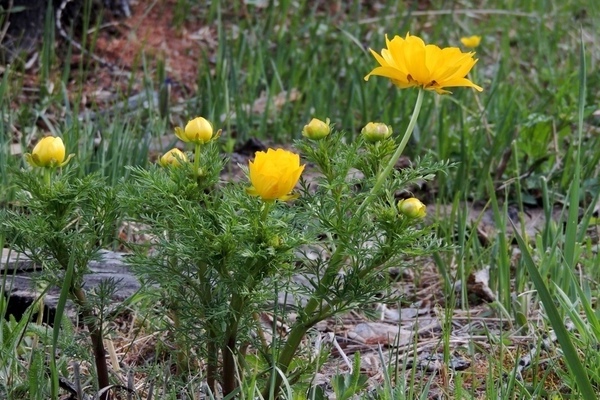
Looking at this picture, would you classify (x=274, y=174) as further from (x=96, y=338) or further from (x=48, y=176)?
(x=96, y=338)

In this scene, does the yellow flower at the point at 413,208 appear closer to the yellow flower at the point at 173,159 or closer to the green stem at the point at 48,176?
the yellow flower at the point at 173,159

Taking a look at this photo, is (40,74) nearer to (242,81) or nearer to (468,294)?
(242,81)

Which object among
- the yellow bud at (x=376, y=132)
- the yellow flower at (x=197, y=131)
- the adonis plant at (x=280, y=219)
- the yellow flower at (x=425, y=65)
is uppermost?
the yellow flower at (x=425, y=65)

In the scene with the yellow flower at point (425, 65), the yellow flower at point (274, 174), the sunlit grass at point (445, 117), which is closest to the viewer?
the yellow flower at point (274, 174)

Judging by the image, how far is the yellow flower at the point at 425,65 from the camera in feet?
3.95

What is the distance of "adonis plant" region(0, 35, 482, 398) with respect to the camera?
3.79 feet

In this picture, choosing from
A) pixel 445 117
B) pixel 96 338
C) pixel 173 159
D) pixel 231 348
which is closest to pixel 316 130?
pixel 173 159

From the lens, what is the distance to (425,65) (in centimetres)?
120

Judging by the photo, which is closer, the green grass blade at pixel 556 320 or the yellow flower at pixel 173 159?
the green grass blade at pixel 556 320

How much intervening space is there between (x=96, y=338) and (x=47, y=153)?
342 mm

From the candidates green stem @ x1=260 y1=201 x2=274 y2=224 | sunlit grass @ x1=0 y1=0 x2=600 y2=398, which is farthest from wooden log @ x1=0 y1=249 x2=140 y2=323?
green stem @ x1=260 y1=201 x2=274 y2=224

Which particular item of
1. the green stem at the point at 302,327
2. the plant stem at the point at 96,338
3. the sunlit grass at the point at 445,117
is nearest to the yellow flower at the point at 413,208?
the green stem at the point at 302,327

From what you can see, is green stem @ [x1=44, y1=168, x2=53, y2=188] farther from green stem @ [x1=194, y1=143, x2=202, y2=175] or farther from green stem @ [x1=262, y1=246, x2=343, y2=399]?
green stem @ [x1=262, y1=246, x2=343, y2=399]

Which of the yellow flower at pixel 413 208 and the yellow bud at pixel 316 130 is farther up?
the yellow bud at pixel 316 130
